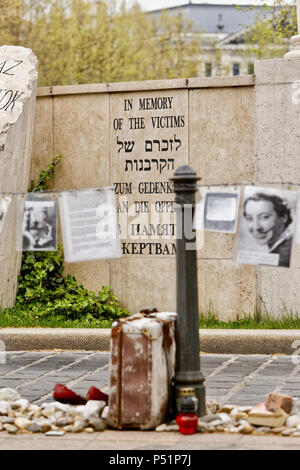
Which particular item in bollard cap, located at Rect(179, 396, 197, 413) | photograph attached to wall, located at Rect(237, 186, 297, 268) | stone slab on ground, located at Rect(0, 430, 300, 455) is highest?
photograph attached to wall, located at Rect(237, 186, 297, 268)

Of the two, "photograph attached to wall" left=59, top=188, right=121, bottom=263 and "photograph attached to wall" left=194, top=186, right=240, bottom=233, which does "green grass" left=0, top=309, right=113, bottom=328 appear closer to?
"photograph attached to wall" left=59, top=188, right=121, bottom=263

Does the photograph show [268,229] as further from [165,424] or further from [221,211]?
[165,424]

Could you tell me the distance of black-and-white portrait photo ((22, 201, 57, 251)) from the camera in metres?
5.44

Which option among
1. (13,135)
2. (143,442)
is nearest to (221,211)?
(143,442)

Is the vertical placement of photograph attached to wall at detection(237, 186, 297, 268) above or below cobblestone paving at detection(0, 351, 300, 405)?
above

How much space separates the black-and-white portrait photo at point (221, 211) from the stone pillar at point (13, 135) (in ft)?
12.3

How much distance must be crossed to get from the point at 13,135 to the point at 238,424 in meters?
4.57

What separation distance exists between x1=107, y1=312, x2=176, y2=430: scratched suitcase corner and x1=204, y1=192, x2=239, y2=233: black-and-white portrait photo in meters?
0.68

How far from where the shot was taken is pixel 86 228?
17.7 ft

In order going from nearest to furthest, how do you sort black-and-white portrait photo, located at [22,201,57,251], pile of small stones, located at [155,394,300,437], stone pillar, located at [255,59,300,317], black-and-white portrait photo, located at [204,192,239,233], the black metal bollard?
pile of small stones, located at [155,394,300,437] → black-and-white portrait photo, located at [204,192,239,233] → the black metal bollard → black-and-white portrait photo, located at [22,201,57,251] → stone pillar, located at [255,59,300,317]

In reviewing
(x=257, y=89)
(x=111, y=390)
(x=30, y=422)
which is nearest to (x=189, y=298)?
(x=111, y=390)

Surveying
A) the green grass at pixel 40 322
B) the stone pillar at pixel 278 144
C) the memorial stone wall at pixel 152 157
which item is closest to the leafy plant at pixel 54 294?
the green grass at pixel 40 322

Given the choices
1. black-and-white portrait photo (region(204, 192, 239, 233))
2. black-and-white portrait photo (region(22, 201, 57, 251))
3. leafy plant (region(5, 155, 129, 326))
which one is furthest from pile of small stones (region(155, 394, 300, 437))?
leafy plant (region(5, 155, 129, 326))

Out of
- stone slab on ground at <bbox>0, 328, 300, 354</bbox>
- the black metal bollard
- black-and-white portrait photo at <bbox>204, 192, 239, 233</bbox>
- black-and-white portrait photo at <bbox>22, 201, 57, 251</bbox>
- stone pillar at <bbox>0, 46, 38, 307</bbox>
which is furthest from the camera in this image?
stone pillar at <bbox>0, 46, 38, 307</bbox>
